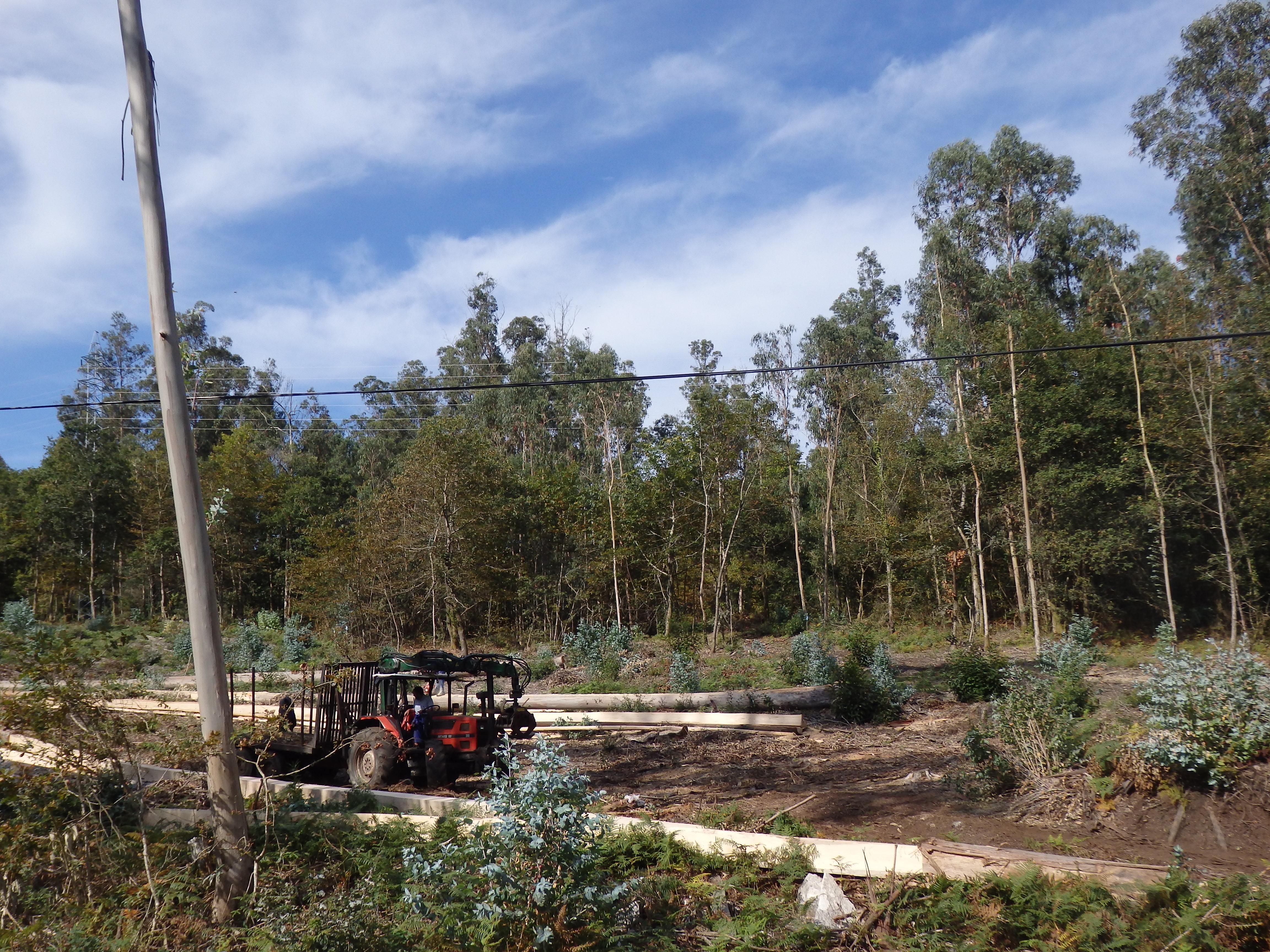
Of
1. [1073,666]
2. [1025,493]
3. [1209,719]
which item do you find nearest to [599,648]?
[1025,493]

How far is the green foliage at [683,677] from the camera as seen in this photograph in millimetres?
15367

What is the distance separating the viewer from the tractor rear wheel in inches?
340

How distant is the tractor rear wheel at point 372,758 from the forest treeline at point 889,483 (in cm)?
1245

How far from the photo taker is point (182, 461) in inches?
206

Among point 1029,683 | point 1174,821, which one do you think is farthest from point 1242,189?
point 1174,821

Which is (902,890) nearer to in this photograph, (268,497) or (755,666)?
(755,666)

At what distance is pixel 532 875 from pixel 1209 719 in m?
5.19

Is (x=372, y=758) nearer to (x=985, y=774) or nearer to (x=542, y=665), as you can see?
(x=985, y=774)

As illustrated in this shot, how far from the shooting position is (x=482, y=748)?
9.04 meters

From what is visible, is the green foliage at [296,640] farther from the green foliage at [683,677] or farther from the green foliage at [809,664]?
the green foliage at [809,664]

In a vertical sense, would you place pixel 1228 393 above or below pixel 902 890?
above

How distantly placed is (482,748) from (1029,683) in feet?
18.8

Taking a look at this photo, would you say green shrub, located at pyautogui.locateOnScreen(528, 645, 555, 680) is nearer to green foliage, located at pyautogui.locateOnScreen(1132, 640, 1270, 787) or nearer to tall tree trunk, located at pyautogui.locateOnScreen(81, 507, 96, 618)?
green foliage, located at pyautogui.locateOnScreen(1132, 640, 1270, 787)

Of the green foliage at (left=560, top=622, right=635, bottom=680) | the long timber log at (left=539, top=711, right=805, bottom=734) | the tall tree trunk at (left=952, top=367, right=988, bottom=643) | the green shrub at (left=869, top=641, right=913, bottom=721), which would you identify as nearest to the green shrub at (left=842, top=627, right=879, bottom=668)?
the green shrub at (left=869, top=641, right=913, bottom=721)
